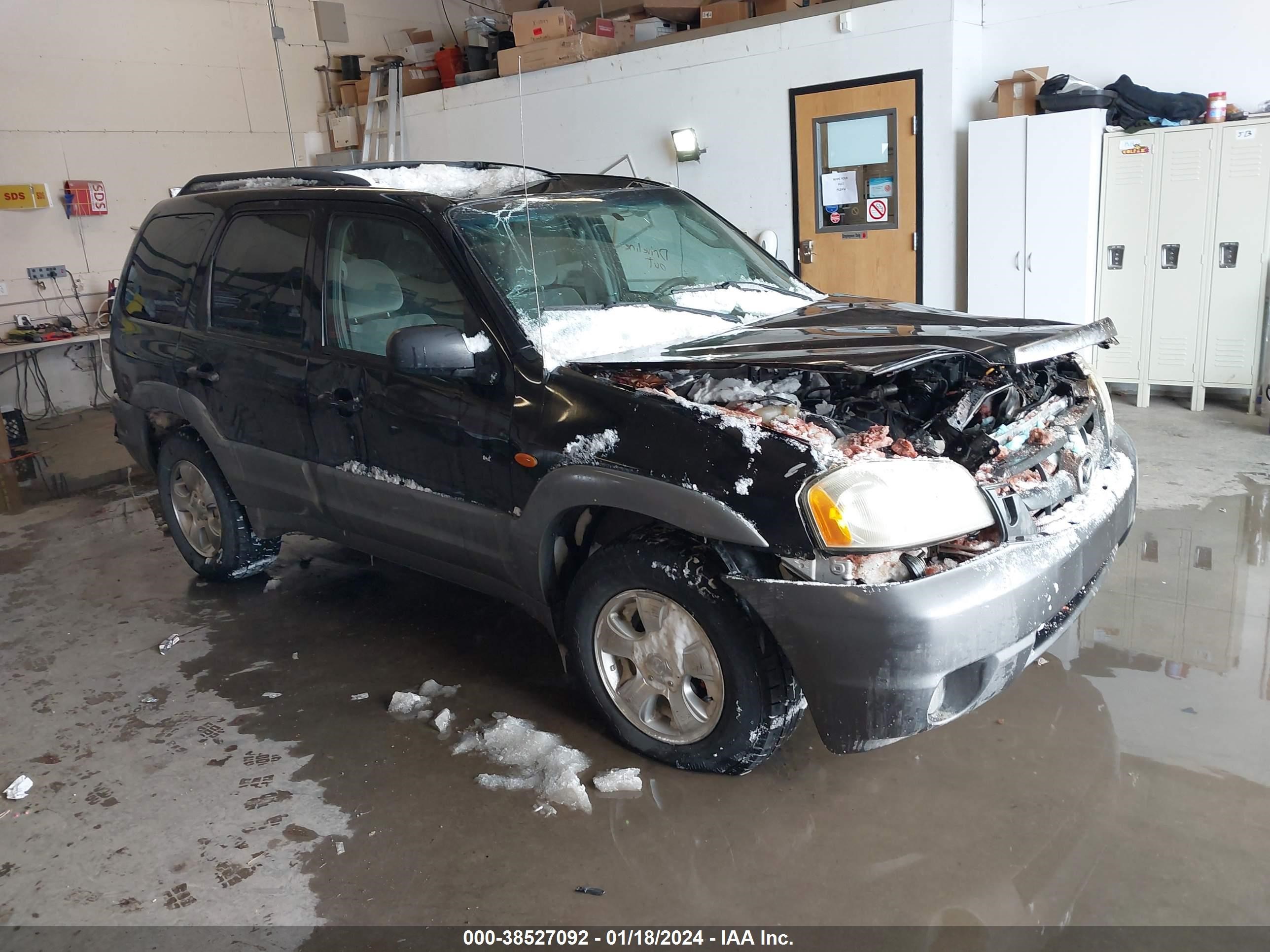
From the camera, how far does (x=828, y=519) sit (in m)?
2.14

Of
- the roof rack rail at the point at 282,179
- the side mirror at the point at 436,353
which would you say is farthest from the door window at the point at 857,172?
the side mirror at the point at 436,353

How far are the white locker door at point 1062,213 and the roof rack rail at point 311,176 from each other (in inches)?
165

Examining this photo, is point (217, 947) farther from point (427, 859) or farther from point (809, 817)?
point (809, 817)

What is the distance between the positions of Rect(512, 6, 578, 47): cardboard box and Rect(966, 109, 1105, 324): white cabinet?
3.80 meters

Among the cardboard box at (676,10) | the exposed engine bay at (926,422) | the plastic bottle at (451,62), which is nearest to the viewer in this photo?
the exposed engine bay at (926,422)

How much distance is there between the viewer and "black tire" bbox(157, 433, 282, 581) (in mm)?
4062

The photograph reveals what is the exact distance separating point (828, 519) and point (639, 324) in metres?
1.09

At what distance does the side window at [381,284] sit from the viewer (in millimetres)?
2934

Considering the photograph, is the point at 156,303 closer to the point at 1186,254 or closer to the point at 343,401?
the point at 343,401

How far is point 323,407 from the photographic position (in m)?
3.26

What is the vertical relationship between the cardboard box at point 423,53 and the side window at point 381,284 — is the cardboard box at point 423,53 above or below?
above

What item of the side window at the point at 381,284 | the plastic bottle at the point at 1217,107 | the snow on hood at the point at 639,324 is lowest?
the snow on hood at the point at 639,324

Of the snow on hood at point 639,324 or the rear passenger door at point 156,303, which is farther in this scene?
the rear passenger door at point 156,303

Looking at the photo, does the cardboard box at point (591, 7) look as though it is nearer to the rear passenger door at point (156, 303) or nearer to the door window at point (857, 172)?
the door window at point (857, 172)
